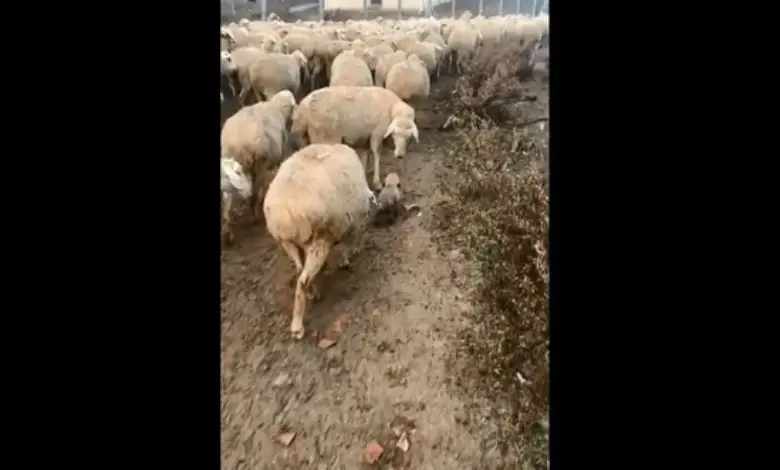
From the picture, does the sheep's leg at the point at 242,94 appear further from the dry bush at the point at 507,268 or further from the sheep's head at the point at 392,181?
the dry bush at the point at 507,268

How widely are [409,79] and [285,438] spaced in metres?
1.25

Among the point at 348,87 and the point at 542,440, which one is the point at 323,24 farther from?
the point at 542,440

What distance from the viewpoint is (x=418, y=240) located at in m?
2.10

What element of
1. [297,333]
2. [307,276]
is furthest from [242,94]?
[297,333]

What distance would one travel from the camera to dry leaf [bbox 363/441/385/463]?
1820 mm

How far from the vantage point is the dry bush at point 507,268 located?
191 centimetres

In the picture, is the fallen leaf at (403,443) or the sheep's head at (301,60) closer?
the fallen leaf at (403,443)

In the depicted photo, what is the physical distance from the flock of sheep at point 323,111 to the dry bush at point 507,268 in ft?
0.77

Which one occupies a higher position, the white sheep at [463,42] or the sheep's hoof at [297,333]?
the white sheep at [463,42]

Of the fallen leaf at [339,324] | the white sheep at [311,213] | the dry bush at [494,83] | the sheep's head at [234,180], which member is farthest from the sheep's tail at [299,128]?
the fallen leaf at [339,324]

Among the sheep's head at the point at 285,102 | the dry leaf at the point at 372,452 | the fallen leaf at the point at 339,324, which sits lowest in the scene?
the dry leaf at the point at 372,452

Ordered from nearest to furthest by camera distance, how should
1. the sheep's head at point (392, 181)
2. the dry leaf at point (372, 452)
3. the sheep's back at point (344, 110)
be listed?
the dry leaf at point (372, 452), the sheep's head at point (392, 181), the sheep's back at point (344, 110)

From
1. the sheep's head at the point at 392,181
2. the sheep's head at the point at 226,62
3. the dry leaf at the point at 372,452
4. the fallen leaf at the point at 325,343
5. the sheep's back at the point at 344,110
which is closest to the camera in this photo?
the dry leaf at the point at 372,452

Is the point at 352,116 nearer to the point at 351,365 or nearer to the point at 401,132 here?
the point at 401,132
